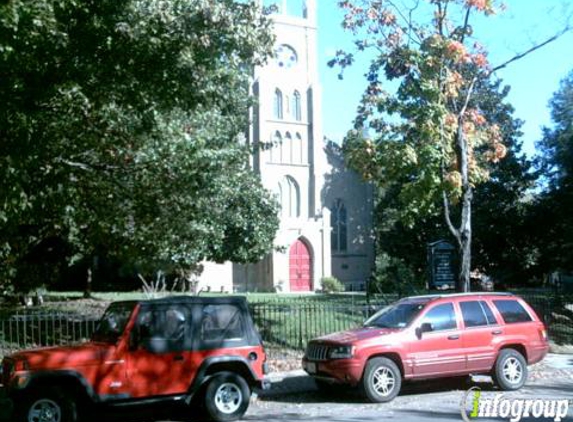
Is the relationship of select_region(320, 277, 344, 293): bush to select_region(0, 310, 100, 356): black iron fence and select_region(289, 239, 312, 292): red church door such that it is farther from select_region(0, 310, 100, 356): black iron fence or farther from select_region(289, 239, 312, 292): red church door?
select_region(0, 310, 100, 356): black iron fence

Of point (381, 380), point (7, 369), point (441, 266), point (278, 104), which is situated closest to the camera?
point (7, 369)

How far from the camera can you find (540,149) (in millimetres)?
37375

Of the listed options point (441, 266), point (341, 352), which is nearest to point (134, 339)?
point (341, 352)

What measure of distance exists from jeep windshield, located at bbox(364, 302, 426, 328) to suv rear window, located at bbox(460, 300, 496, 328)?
2.57ft

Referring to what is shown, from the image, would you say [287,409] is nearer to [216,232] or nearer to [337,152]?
[216,232]

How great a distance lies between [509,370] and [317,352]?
3.42 metres

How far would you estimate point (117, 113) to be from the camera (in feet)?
38.3

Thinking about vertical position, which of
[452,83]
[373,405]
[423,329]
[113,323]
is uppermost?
[452,83]

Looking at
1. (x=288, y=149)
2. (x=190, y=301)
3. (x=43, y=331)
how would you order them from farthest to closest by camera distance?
(x=288, y=149) → (x=43, y=331) → (x=190, y=301)

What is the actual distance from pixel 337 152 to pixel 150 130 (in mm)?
37392

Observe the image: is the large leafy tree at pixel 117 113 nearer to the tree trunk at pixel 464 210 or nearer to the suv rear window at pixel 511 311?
the tree trunk at pixel 464 210

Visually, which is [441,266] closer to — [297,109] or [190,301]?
[190,301]

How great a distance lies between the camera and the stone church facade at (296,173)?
4375 cm

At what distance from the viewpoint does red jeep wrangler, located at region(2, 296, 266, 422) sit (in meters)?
8.55
